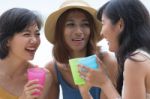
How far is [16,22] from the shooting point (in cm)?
163

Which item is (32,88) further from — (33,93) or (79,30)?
(79,30)

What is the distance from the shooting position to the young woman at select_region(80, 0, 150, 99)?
3.78ft

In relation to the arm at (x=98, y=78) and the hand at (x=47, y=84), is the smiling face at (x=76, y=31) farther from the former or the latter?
the arm at (x=98, y=78)

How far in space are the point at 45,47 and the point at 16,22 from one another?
0.71 meters

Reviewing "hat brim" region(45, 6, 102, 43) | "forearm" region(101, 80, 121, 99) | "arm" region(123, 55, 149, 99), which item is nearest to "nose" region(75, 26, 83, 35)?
"hat brim" region(45, 6, 102, 43)

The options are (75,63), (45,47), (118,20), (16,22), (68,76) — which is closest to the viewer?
(118,20)

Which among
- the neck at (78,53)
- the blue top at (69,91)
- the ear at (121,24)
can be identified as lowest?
the blue top at (69,91)

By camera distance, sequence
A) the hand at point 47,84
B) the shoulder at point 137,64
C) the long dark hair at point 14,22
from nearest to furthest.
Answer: the shoulder at point 137,64 < the long dark hair at point 14,22 < the hand at point 47,84

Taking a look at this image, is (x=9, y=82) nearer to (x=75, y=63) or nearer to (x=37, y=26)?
(x=37, y=26)

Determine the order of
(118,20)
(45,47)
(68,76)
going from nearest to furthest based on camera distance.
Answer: (118,20) → (68,76) → (45,47)

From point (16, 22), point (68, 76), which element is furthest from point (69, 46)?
point (16, 22)

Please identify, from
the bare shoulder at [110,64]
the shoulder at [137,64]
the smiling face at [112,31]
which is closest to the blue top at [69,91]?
the bare shoulder at [110,64]

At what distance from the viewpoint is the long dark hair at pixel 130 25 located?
3.99 ft

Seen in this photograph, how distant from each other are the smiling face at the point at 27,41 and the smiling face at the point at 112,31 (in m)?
0.48
